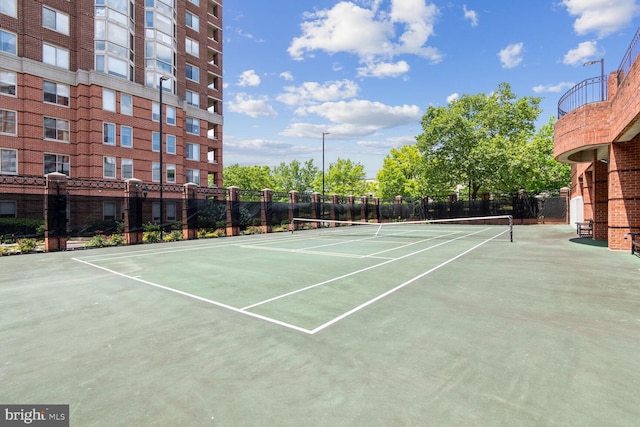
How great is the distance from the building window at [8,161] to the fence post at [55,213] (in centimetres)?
1157

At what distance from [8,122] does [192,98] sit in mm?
17030

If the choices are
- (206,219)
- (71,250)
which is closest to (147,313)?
(71,250)

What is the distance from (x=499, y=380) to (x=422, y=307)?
2.57 metres

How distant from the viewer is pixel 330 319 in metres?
5.39

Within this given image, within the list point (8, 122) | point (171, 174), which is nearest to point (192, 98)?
point (171, 174)

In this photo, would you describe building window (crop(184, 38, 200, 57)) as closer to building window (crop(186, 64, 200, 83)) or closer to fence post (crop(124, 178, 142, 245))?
building window (crop(186, 64, 200, 83))

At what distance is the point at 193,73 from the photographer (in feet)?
123

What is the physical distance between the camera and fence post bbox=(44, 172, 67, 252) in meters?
16.6

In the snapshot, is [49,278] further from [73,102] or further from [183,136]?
[183,136]

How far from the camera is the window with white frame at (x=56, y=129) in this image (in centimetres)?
2631

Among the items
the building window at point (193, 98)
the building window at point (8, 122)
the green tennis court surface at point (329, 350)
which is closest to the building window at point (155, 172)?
the building window at point (193, 98)

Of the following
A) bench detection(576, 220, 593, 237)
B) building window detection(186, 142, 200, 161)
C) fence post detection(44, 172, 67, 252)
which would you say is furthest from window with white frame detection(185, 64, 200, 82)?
bench detection(576, 220, 593, 237)

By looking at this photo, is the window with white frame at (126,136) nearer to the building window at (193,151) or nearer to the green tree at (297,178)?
the building window at (193,151)

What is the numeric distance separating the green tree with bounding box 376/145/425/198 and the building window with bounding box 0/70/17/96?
4478 cm
